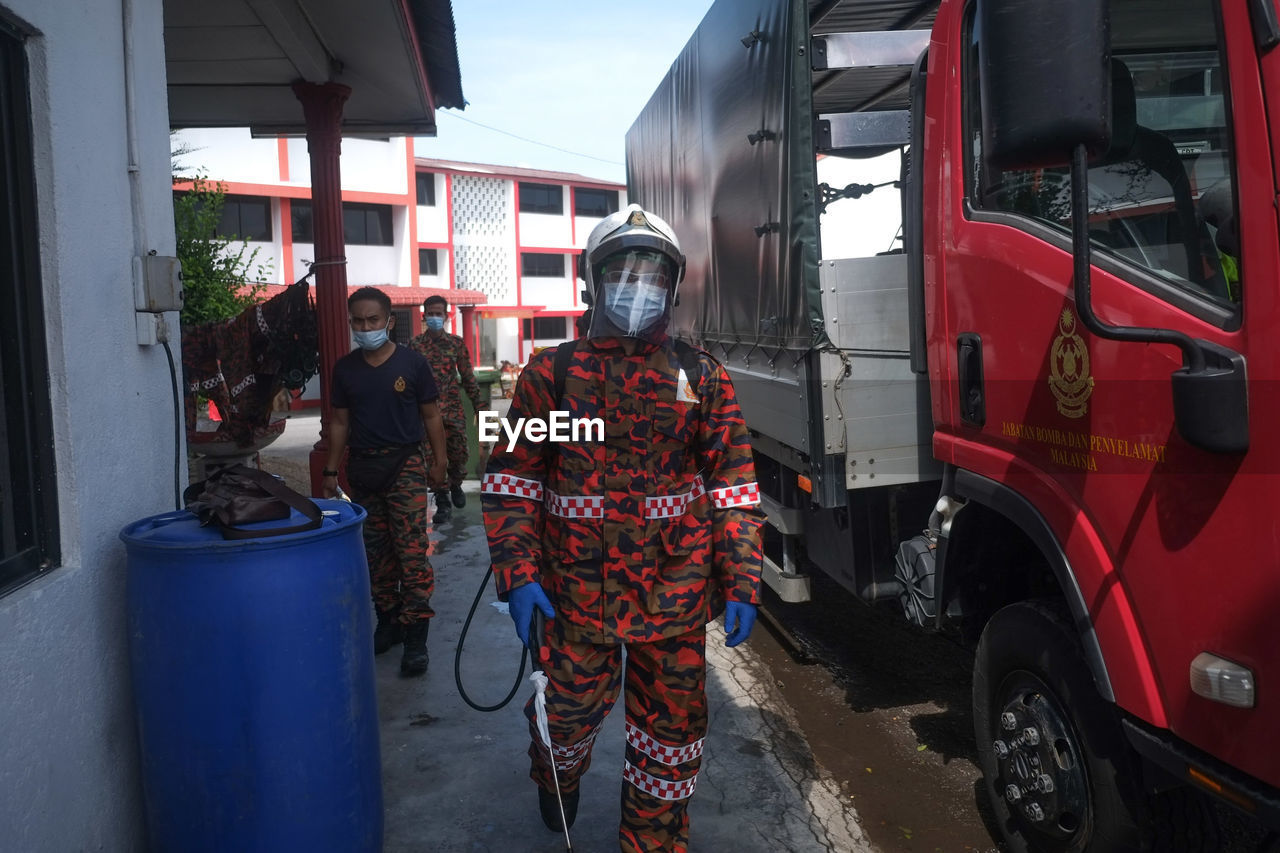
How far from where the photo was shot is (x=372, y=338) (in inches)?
171

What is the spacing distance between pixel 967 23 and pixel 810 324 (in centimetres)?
116

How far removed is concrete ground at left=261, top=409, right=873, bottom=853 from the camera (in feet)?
9.80

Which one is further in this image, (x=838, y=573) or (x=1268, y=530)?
(x=838, y=573)

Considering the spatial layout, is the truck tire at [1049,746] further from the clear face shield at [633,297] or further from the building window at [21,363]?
the building window at [21,363]

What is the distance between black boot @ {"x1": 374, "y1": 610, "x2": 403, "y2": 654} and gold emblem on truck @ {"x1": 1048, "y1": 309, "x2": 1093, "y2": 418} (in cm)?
324

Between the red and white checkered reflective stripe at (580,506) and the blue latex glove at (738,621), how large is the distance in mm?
424

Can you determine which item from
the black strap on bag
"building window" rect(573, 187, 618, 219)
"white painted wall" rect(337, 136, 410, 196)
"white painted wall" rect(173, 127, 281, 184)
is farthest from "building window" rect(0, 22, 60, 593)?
"building window" rect(573, 187, 618, 219)

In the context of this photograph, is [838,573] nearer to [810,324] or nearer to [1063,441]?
[810,324]

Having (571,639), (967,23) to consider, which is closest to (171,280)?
(571,639)

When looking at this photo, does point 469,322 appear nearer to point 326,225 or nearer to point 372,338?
point 326,225

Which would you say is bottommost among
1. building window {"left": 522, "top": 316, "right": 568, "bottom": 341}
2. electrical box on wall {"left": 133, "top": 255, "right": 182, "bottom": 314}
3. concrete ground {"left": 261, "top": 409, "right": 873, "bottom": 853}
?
concrete ground {"left": 261, "top": 409, "right": 873, "bottom": 853}

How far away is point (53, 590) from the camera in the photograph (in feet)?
7.29

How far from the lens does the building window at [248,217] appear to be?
2325 cm

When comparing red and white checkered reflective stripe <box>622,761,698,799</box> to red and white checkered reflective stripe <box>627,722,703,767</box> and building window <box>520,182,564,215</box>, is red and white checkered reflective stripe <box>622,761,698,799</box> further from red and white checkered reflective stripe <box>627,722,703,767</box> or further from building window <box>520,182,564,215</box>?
building window <box>520,182,564,215</box>
